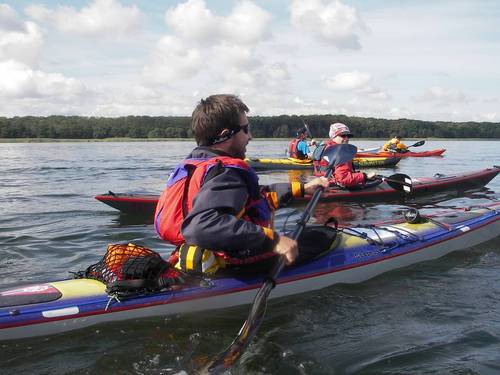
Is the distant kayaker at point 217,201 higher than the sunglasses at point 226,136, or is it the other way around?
the sunglasses at point 226,136

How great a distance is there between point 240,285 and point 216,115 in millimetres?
1497

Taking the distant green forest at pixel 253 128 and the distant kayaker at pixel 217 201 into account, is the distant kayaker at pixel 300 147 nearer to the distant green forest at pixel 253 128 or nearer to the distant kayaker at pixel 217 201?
the distant kayaker at pixel 217 201

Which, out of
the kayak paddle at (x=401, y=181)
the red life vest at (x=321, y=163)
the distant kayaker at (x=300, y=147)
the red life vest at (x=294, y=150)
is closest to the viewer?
the kayak paddle at (x=401, y=181)

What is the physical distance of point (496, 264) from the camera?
19.8 ft

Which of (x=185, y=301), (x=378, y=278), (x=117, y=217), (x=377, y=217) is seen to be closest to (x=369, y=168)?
(x=377, y=217)

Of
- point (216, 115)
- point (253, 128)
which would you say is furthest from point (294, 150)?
point (253, 128)

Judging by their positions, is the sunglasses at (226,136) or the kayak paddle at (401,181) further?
the kayak paddle at (401,181)

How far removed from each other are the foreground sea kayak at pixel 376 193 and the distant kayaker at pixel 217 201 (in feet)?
17.9

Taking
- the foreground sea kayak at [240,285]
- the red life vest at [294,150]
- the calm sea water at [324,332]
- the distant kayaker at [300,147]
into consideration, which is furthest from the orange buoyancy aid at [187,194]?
the red life vest at [294,150]

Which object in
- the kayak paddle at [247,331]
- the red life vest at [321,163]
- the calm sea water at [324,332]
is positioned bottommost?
the calm sea water at [324,332]

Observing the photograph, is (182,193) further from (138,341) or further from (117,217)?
(117,217)

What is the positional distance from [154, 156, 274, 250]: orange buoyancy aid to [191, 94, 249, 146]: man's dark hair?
212mm

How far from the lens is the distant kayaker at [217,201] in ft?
10.5

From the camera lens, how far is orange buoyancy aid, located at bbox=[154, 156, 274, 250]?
3.44m
